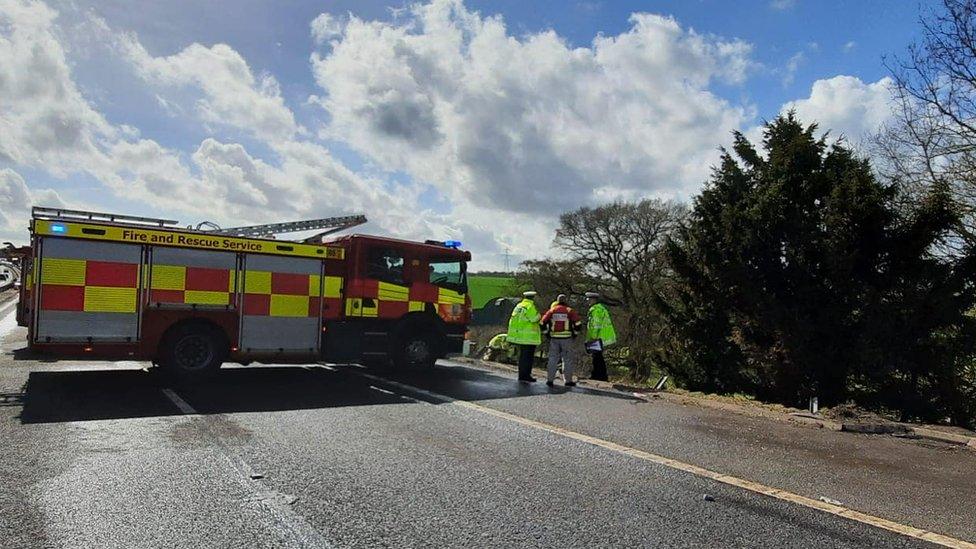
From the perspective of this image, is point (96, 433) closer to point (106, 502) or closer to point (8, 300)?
point (106, 502)

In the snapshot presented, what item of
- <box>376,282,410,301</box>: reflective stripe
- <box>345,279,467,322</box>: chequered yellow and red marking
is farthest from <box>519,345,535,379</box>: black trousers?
<box>376,282,410,301</box>: reflective stripe

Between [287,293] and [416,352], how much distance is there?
102 inches

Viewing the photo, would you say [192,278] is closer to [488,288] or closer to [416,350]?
[416,350]

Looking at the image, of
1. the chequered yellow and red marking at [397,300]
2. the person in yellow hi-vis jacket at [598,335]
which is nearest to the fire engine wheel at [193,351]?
the chequered yellow and red marking at [397,300]

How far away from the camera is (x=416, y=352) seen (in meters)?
11.7

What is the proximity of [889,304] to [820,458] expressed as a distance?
191 inches

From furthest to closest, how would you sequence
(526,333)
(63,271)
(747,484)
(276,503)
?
(526,333)
(63,271)
(747,484)
(276,503)

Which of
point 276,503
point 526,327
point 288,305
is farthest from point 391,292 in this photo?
point 276,503

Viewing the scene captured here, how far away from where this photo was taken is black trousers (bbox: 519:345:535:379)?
437 inches

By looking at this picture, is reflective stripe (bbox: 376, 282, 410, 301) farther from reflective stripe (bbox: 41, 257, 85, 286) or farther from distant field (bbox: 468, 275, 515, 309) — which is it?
distant field (bbox: 468, 275, 515, 309)

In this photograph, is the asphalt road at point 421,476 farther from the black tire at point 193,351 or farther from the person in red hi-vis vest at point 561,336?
the person in red hi-vis vest at point 561,336

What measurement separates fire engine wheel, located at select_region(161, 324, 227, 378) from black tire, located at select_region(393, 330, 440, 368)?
299cm

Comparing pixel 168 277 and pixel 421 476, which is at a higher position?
pixel 168 277

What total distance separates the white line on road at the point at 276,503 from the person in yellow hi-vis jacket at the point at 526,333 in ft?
20.0
